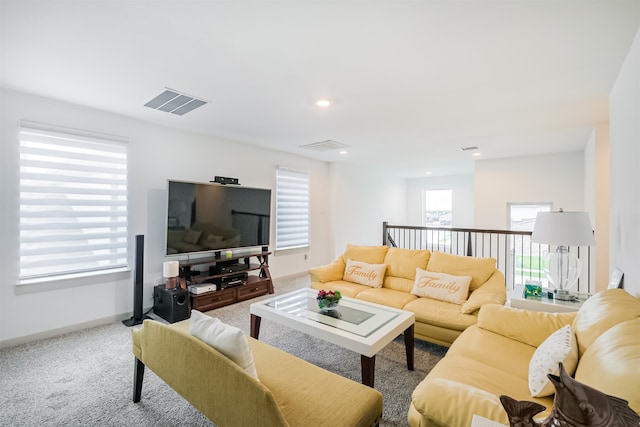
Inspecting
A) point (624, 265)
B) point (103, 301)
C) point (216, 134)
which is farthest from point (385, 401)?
point (216, 134)

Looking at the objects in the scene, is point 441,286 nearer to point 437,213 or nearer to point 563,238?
point 563,238

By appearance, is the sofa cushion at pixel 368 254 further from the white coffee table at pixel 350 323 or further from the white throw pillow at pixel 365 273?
the white coffee table at pixel 350 323

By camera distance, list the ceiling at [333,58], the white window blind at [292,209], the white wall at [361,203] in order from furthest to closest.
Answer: the white wall at [361,203] < the white window blind at [292,209] < the ceiling at [333,58]

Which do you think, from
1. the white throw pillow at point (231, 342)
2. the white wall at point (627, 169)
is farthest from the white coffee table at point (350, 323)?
the white wall at point (627, 169)

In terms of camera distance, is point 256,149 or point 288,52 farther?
point 256,149

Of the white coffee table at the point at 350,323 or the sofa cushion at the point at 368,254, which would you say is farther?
the sofa cushion at the point at 368,254

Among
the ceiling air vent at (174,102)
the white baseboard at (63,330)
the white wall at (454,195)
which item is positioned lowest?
the white baseboard at (63,330)

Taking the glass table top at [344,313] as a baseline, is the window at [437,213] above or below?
above

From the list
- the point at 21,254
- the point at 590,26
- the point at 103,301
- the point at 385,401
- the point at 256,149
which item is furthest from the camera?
the point at 256,149

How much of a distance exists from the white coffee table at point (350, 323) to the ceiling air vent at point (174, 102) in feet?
7.02

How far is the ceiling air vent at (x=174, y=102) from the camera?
2.73 metres

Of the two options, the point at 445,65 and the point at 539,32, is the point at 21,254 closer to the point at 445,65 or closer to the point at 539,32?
the point at 445,65

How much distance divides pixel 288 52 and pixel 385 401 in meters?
2.52

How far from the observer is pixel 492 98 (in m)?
2.77
